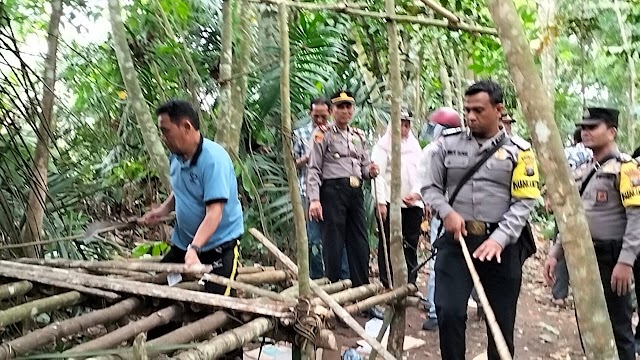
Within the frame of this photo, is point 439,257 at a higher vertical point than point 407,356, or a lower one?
higher

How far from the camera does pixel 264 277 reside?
349cm

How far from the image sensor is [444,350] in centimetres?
314

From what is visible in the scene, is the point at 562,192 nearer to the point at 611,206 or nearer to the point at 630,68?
the point at 611,206

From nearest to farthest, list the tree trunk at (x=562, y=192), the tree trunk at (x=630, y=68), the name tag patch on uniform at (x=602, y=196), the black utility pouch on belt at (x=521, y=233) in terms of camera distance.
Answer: the tree trunk at (x=562, y=192) < the black utility pouch on belt at (x=521, y=233) < the name tag patch on uniform at (x=602, y=196) < the tree trunk at (x=630, y=68)

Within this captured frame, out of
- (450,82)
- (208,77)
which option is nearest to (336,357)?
(208,77)

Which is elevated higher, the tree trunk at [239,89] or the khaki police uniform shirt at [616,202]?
the tree trunk at [239,89]

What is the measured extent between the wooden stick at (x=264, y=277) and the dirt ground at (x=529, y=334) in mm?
938

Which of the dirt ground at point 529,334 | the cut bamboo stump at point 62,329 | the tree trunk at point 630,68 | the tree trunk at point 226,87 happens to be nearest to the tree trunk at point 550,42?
the tree trunk at point 630,68

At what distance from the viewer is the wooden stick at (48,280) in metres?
2.72

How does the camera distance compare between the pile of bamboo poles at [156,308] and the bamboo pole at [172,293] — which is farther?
the bamboo pole at [172,293]

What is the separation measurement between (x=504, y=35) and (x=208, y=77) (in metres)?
4.25

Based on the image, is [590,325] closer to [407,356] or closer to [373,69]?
[407,356]

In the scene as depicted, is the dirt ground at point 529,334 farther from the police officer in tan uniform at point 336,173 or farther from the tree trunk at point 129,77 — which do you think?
the tree trunk at point 129,77

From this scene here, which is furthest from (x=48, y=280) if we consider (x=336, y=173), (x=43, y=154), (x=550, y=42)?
(x=550, y=42)
